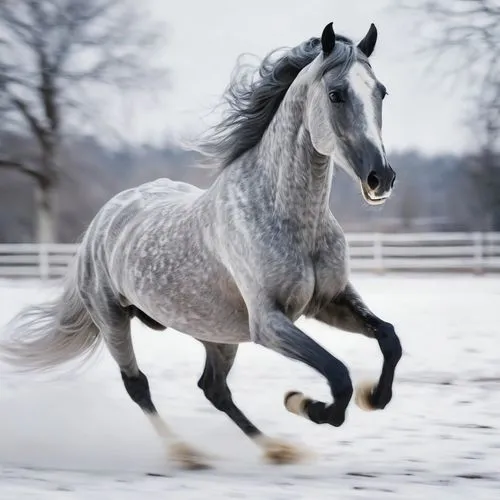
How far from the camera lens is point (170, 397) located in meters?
6.35

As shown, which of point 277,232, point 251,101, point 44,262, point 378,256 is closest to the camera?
point 277,232

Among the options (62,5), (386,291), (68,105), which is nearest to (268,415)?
(386,291)

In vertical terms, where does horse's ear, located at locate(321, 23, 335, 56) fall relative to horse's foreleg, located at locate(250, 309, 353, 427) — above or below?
above

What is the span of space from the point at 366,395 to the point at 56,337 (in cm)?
239

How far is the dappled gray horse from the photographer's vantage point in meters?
3.48

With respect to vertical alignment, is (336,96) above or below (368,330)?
above

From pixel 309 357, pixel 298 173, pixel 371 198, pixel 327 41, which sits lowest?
pixel 309 357

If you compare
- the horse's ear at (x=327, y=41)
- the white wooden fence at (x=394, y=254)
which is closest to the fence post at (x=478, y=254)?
the white wooden fence at (x=394, y=254)

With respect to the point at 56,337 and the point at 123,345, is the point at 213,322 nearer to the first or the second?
the point at 123,345

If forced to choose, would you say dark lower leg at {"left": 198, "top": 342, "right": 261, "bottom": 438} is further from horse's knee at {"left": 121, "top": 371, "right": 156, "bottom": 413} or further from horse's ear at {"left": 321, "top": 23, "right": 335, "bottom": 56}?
horse's ear at {"left": 321, "top": 23, "right": 335, "bottom": 56}

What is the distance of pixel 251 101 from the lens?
4176 mm

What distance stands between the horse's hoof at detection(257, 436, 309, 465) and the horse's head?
1.60 meters

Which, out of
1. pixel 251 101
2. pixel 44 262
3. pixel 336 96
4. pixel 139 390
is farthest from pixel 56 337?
A: pixel 44 262

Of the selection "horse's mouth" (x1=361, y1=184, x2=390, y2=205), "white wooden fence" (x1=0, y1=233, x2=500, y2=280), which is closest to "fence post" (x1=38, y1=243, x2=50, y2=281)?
"white wooden fence" (x1=0, y1=233, x2=500, y2=280)
